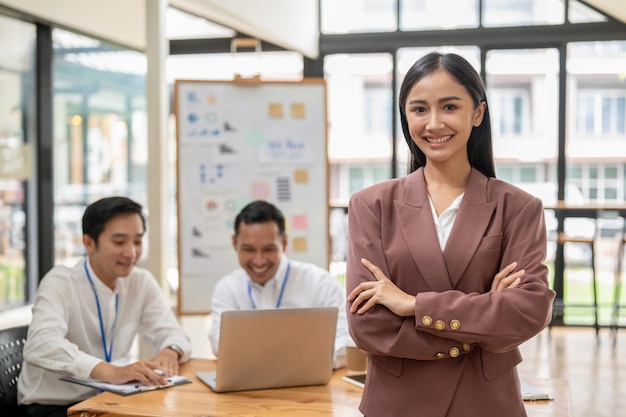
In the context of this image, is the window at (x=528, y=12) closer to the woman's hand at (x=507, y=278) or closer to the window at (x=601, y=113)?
the window at (x=601, y=113)

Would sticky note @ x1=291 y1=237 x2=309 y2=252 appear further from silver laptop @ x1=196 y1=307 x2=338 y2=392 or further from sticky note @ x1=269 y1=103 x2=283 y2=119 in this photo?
silver laptop @ x1=196 y1=307 x2=338 y2=392

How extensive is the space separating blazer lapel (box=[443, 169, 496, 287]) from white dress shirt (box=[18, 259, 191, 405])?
1237mm

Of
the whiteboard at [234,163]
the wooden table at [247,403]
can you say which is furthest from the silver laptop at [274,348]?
the whiteboard at [234,163]

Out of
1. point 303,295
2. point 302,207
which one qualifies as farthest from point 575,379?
point 303,295

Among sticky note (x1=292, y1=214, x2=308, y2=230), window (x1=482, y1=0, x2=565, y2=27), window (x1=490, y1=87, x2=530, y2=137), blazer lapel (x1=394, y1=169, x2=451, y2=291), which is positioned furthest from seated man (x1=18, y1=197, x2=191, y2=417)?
window (x1=482, y1=0, x2=565, y2=27)

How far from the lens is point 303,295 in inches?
119

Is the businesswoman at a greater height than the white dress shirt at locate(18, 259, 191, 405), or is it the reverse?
the businesswoman

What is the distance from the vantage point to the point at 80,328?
8.65ft

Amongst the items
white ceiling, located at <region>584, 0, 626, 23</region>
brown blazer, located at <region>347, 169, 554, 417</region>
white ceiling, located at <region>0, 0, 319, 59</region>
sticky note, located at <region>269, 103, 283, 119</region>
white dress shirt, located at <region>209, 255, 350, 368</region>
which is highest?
white ceiling, located at <region>584, 0, 626, 23</region>

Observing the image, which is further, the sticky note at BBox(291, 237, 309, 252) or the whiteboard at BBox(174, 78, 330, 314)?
the sticky note at BBox(291, 237, 309, 252)

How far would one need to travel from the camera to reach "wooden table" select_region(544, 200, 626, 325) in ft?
20.8

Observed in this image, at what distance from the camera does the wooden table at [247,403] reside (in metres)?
2.00

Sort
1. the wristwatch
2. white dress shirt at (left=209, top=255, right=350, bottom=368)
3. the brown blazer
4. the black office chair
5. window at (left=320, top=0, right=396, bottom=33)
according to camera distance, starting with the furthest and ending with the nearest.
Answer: window at (left=320, top=0, right=396, bottom=33), white dress shirt at (left=209, top=255, right=350, bottom=368), the wristwatch, the black office chair, the brown blazer

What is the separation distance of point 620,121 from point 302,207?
12.7 feet
